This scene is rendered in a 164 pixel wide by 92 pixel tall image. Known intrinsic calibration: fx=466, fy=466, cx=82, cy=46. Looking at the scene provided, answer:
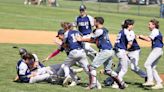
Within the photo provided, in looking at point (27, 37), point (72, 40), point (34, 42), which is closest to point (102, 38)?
point (72, 40)

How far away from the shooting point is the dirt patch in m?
22.9

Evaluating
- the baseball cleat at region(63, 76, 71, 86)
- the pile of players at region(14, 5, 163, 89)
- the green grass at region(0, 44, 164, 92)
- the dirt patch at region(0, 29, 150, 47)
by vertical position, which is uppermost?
the pile of players at region(14, 5, 163, 89)

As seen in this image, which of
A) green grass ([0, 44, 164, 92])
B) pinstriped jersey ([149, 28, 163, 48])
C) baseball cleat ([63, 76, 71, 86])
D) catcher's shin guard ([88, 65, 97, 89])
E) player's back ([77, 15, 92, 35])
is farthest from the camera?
player's back ([77, 15, 92, 35])

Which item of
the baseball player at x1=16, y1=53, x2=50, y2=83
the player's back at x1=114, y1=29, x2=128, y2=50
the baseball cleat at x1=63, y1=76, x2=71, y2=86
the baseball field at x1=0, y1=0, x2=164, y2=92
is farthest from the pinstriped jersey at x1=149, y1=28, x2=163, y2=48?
the baseball player at x1=16, y1=53, x2=50, y2=83

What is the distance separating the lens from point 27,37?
2441 cm

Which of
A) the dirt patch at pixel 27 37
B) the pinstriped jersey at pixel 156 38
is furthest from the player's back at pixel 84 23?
the dirt patch at pixel 27 37

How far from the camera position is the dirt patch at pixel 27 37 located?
903 inches

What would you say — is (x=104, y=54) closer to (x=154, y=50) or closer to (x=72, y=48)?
(x=72, y=48)

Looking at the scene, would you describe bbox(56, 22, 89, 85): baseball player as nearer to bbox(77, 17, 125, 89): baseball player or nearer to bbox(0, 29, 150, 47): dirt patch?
bbox(77, 17, 125, 89): baseball player

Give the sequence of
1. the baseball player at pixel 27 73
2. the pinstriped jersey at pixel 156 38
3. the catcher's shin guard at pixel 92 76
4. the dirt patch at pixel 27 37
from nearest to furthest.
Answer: the catcher's shin guard at pixel 92 76 → the baseball player at pixel 27 73 → the pinstriped jersey at pixel 156 38 → the dirt patch at pixel 27 37

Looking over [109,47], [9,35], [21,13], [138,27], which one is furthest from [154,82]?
[21,13]

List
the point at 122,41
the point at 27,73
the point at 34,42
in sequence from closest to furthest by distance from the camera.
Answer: the point at 27,73
the point at 122,41
the point at 34,42

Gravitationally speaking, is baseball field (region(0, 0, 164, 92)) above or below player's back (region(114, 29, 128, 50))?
below

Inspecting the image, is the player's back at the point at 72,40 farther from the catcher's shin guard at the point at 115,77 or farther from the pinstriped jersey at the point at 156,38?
the pinstriped jersey at the point at 156,38
